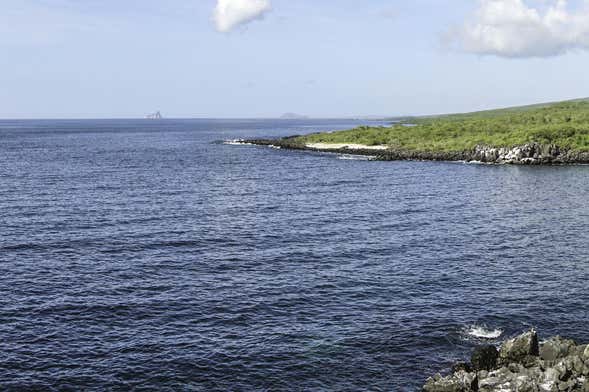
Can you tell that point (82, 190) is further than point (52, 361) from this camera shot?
Yes

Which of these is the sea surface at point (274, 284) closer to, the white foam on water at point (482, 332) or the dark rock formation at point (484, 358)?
the white foam on water at point (482, 332)

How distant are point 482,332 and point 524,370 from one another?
9335 mm

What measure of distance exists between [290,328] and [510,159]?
12697 cm

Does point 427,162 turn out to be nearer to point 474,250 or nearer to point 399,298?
point 474,250

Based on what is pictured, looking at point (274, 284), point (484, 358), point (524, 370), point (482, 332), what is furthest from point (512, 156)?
point (524, 370)

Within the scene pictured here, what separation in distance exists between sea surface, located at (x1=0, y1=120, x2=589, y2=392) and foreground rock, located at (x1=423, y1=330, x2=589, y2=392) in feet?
10.0

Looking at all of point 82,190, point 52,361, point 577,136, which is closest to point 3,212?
point 82,190

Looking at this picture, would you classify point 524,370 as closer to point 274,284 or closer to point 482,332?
point 482,332

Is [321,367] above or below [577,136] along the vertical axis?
below

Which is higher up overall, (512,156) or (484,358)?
(512,156)

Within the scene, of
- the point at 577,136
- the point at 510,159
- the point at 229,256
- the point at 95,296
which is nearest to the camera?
the point at 95,296

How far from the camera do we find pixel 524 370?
32.6 m

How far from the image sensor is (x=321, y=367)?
3659 centimetres

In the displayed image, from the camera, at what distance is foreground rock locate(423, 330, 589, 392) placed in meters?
31.1
